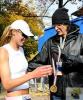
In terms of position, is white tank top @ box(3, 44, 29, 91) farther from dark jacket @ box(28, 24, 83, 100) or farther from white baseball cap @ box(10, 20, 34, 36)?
dark jacket @ box(28, 24, 83, 100)

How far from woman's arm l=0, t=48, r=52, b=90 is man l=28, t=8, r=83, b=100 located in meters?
0.66

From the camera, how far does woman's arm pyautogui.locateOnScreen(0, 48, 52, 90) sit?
385cm

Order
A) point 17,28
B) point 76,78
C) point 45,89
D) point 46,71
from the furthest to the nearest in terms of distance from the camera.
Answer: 1. point 45,89
2. point 76,78
3. point 17,28
4. point 46,71

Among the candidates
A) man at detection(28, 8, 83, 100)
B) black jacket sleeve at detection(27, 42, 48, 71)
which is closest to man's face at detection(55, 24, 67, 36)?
man at detection(28, 8, 83, 100)

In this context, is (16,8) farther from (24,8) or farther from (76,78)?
(76,78)

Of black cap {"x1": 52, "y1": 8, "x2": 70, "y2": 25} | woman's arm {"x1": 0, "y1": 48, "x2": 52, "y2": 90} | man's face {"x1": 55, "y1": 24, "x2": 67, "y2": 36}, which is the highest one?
black cap {"x1": 52, "y1": 8, "x2": 70, "y2": 25}

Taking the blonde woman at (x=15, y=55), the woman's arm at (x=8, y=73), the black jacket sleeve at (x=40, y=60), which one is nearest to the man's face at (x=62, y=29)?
the black jacket sleeve at (x=40, y=60)

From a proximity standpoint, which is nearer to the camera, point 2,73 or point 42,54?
point 2,73

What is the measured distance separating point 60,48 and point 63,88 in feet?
1.46

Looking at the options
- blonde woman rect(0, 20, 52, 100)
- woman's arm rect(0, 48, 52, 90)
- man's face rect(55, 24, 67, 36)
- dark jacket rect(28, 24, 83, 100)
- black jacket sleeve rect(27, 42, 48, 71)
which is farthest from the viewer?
black jacket sleeve rect(27, 42, 48, 71)

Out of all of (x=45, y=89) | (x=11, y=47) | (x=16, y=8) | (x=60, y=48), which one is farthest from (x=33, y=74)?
(x=16, y=8)

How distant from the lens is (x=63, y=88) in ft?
15.9

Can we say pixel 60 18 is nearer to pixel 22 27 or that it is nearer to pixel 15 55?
pixel 22 27

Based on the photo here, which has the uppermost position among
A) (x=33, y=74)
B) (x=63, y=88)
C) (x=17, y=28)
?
(x=17, y=28)
